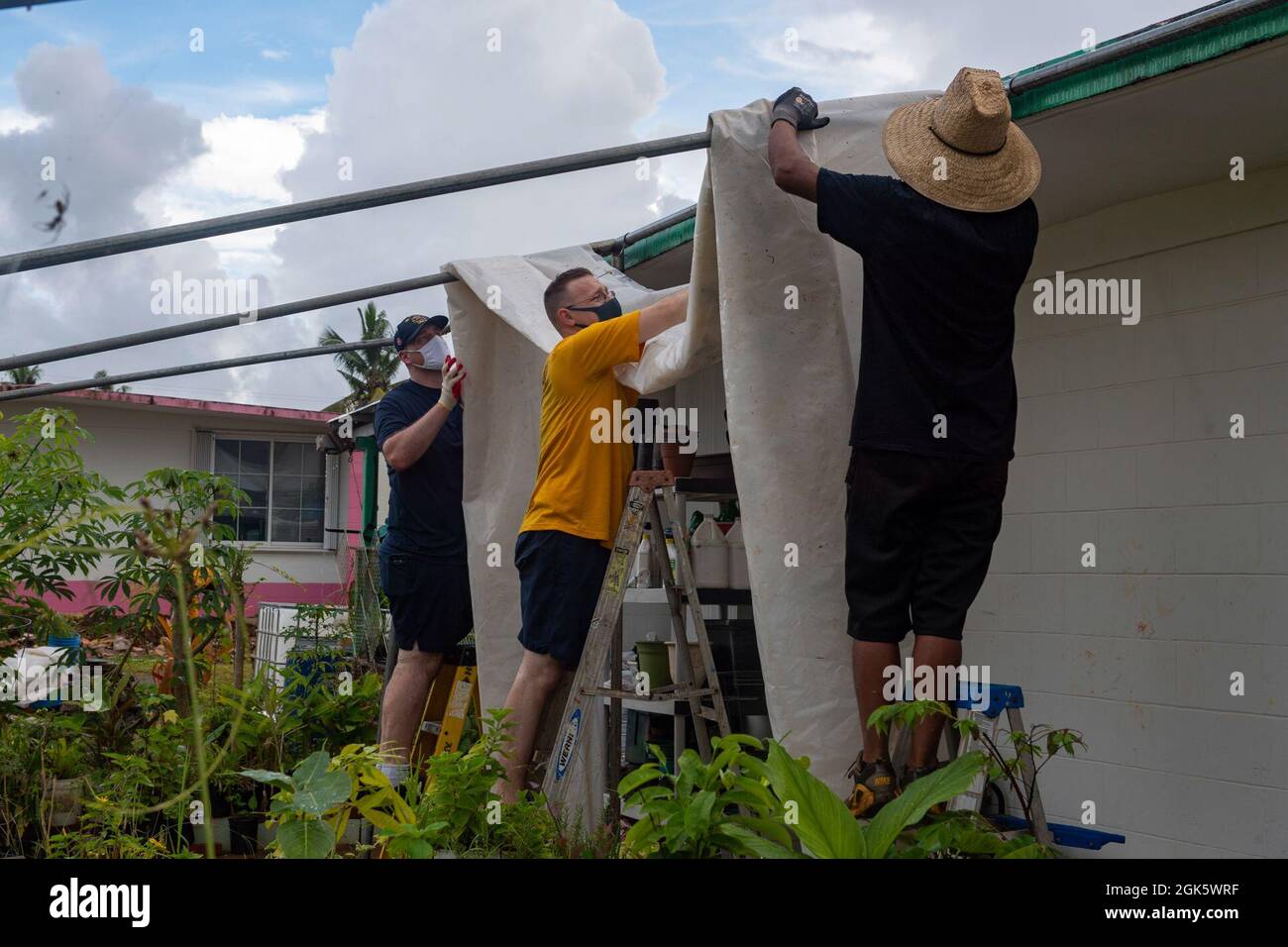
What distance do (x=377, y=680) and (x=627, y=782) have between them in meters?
3.29

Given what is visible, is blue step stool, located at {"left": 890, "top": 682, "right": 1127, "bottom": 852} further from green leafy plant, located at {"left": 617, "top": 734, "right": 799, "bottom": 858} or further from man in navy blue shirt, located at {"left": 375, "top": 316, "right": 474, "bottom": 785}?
man in navy blue shirt, located at {"left": 375, "top": 316, "right": 474, "bottom": 785}

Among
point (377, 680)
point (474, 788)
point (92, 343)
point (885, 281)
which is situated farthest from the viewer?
point (377, 680)

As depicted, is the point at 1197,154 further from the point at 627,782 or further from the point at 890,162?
the point at 627,782

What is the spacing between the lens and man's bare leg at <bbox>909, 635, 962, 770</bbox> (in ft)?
8.64

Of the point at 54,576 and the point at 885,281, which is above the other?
the point at 885,281

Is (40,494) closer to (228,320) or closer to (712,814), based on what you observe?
(228,320)

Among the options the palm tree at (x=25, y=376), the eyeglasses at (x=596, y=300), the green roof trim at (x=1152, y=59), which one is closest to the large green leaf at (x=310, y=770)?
the eyeglasses at (x=596, y=300)

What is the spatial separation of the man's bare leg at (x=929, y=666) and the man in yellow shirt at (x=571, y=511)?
52.3 inches

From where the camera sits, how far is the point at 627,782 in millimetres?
2398

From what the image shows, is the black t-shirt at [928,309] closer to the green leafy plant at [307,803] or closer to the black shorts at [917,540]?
the black shorts at [917,540]

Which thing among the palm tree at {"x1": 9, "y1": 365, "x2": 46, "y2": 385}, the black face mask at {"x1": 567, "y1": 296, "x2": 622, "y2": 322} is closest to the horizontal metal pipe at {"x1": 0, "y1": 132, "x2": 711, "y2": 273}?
the black face mask at {"x1": 567, "y1": 296, "x2": 622, "y2": 322}

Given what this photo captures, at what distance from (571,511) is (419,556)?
125 cm
